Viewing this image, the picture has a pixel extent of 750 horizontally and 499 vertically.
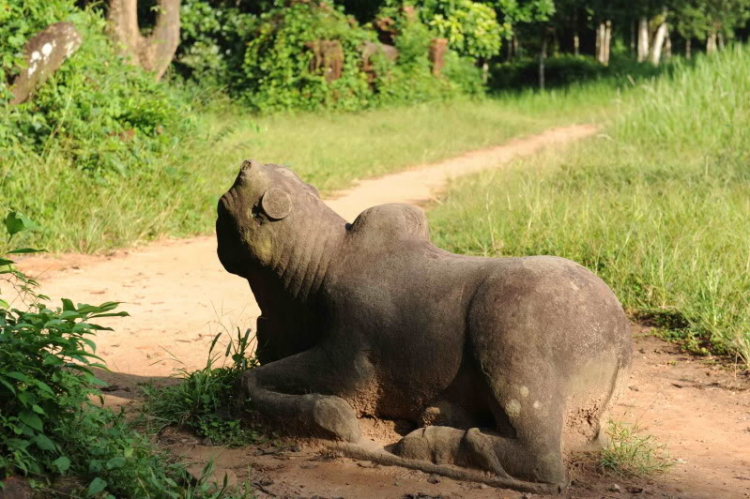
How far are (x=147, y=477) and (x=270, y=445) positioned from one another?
790 millimetres

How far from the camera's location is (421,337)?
3807mm

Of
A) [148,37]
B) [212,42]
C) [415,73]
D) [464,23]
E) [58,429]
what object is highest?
[148,37]

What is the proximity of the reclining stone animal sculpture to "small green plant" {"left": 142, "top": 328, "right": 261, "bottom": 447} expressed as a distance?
0.15 metres

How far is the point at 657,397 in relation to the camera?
16.1 ft

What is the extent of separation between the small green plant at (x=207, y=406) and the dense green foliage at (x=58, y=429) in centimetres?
53

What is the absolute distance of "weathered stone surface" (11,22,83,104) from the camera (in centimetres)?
888

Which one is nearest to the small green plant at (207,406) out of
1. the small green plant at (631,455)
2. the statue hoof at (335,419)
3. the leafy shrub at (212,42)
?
the statue hoof at (335,419)

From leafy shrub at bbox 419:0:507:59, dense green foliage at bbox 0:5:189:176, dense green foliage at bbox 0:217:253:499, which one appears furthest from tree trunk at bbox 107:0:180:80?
leafy shrub at bbox 419:0:507:59

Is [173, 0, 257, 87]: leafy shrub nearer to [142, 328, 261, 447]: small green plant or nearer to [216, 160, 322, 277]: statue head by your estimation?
[142, 328, 261, 447]: small green plant

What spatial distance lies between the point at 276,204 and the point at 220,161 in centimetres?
662

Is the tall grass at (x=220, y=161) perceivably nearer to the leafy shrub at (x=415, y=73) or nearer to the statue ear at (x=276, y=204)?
the leafy shrub at (x=415, y=73)

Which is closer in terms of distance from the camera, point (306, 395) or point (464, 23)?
point (306, 395)

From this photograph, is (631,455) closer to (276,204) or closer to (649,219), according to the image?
(276,204)

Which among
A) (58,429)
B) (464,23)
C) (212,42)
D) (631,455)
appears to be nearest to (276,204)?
(58,429)
